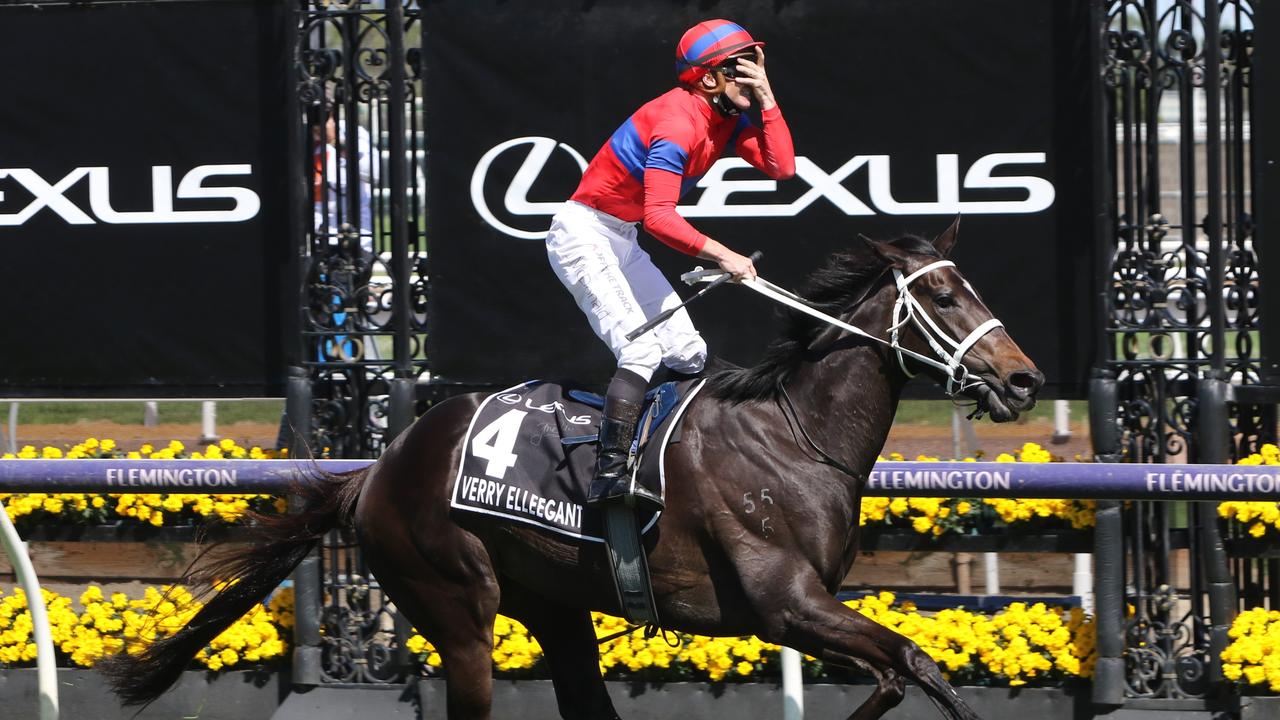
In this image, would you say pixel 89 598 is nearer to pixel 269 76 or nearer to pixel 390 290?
pixel 390 290

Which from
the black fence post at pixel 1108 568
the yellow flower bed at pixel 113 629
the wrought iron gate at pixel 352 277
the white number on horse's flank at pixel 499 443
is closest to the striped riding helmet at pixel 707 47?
the white number on horse's flank at pixel 499 443

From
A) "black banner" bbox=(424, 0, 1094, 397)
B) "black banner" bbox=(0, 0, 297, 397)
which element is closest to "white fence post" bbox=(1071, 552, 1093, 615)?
"black banner" bbox=(424, 0, 1094, 397)

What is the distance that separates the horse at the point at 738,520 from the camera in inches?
173

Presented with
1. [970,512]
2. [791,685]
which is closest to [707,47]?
[791,685]

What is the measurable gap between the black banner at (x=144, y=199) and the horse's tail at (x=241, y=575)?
4.06ft

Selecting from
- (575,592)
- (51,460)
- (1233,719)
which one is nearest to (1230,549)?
(1233,719)

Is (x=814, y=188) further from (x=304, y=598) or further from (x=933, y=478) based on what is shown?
(x=304, y=598)

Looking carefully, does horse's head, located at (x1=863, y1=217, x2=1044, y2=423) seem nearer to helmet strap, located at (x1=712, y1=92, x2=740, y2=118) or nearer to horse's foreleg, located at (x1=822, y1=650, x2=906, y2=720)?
helmet strap, located at (x1=712, y1=92, x2=740, y2=118)

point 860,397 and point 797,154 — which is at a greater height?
point 797,154

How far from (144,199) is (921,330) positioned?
354cm

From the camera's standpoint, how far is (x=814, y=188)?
606 cm

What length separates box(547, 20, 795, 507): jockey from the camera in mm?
4508

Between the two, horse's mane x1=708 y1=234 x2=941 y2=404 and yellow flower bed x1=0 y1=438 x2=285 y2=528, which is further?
yellow flower bed x1=0 y1=438 x2=285 y2=528

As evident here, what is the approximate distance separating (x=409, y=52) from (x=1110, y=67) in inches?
107
